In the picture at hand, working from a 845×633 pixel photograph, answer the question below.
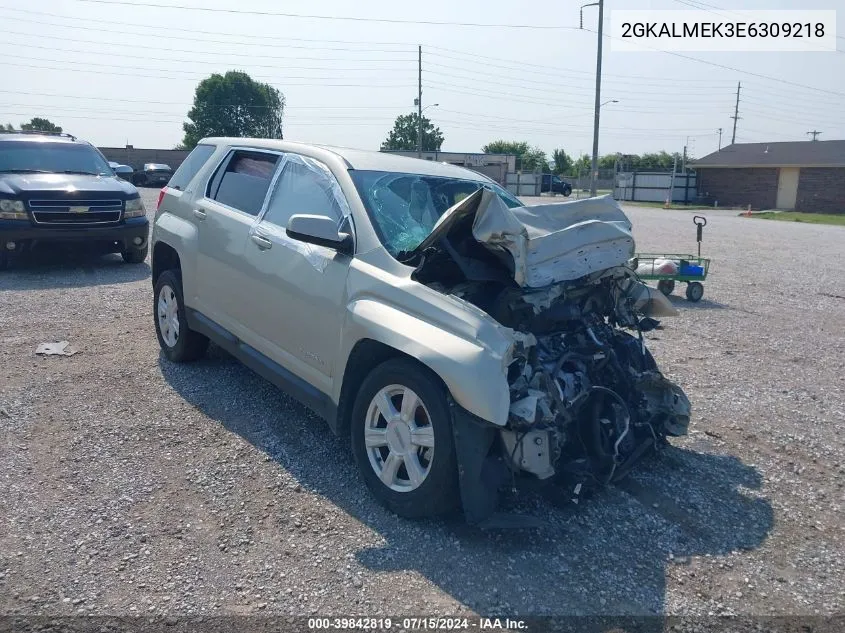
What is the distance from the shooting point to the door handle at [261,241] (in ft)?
16.4

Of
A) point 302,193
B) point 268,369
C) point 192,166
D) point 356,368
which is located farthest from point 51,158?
point 356,368

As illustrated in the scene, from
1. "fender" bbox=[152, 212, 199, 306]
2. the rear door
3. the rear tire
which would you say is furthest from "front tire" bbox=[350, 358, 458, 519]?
the rear tire

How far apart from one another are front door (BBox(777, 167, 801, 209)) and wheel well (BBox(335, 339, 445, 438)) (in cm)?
4835

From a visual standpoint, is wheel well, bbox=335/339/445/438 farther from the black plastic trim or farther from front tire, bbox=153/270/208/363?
front tire, bbox=153/270/208/363

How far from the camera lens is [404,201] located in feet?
15.9

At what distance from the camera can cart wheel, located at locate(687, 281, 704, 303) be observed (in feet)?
33.4

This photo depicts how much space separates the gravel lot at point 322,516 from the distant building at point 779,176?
142 feet

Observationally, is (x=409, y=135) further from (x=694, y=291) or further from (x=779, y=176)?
(x=694, y=291)

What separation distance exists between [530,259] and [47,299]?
7.10 m

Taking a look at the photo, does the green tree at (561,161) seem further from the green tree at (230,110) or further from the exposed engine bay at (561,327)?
the exposed engine bay at (561,327)

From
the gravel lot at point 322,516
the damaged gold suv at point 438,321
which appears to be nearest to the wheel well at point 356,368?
the damaged gold suv at point 438,321

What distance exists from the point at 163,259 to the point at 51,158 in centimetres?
631

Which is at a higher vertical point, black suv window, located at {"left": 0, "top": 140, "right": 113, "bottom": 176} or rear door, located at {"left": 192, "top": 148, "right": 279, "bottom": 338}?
black suv window, located at {"left": 0, "top": 140, "right": 113, "bottom": 176}

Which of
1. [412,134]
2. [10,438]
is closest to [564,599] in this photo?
[10,438]
